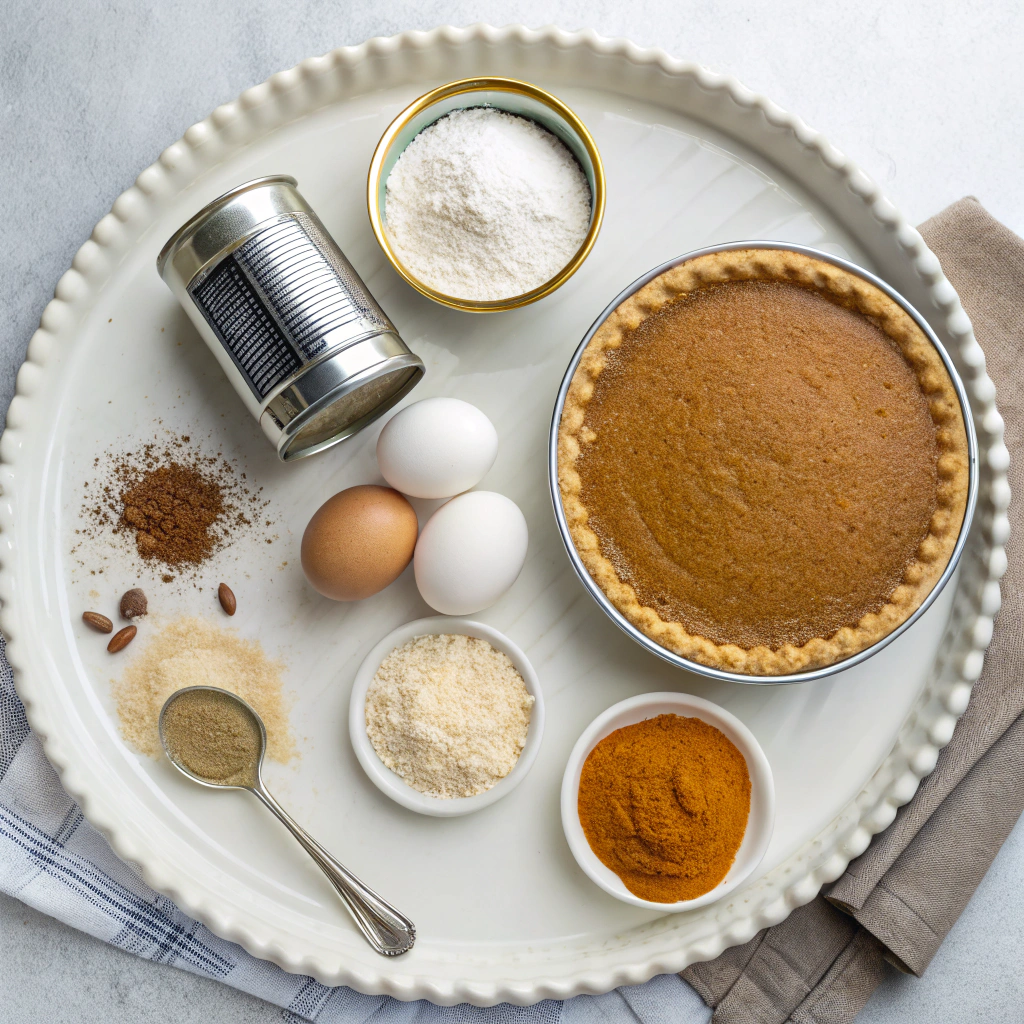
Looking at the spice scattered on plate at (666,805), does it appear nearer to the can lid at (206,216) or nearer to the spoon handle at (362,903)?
the spoon handle at (362,903)

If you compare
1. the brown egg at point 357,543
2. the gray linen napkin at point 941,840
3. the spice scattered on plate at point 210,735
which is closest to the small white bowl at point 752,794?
the gray linen napkin at point 941,840

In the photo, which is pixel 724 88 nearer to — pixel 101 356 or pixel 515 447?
pixel 515 447

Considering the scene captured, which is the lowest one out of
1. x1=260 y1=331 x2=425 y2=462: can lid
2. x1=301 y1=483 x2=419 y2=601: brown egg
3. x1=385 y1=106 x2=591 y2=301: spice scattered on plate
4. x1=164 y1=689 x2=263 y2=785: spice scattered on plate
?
x1=164 y1=689 x2=263 y2=785: spice scattered on plate

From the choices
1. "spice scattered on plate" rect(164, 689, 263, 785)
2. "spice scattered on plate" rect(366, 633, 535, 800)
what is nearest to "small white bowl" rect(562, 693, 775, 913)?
"spice scattered on plate" rect(366, 633, 535, 800)

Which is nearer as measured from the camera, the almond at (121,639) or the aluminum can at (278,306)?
the aluminum can at (278,306)

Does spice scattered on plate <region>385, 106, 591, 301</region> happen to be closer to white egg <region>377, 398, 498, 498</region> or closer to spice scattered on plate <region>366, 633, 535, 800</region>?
white egg <region>377, 398, 498, 498</region>

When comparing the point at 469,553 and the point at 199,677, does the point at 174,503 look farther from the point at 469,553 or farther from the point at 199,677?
the point at 469,553

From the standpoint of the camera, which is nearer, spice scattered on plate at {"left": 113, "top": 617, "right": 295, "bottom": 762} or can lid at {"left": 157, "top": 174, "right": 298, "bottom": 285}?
can lid at {"left": 157, "top": 174, "right": 298, "bottom": 285}
